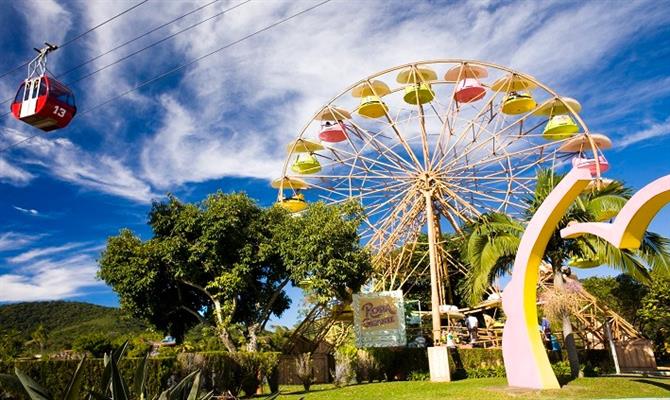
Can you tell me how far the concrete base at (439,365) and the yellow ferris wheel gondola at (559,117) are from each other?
44.5ft

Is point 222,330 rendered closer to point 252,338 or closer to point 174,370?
point 252,338

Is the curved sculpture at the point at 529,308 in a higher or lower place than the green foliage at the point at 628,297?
lower

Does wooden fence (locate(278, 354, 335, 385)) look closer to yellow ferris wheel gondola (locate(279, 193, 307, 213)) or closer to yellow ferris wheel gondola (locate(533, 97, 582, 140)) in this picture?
yellow ferris wheel gondola (locate(279, 193, 307, 213))

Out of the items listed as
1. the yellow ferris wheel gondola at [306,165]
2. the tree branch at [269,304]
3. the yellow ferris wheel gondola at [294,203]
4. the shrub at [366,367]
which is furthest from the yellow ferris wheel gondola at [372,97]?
the shrub at [366,367]

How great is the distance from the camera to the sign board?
2075 cm

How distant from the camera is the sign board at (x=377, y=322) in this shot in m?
20.8

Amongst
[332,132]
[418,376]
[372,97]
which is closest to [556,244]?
[418,376]

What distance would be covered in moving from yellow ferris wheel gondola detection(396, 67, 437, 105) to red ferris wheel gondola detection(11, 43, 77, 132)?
54.8ft

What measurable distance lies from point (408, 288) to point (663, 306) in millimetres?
14073

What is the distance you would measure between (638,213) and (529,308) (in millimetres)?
3619

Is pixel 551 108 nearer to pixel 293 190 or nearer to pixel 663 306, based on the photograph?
pixel 663 306

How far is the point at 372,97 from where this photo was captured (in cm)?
2636

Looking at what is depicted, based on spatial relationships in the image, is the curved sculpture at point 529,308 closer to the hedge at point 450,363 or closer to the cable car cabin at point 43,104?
the hedge at point 450,363

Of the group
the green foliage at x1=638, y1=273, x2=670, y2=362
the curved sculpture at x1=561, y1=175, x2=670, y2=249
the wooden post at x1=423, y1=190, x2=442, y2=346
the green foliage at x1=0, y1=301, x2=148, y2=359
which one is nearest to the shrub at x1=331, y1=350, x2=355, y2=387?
the wooden post at x1=423, y1=190, x2=442, y2=346
